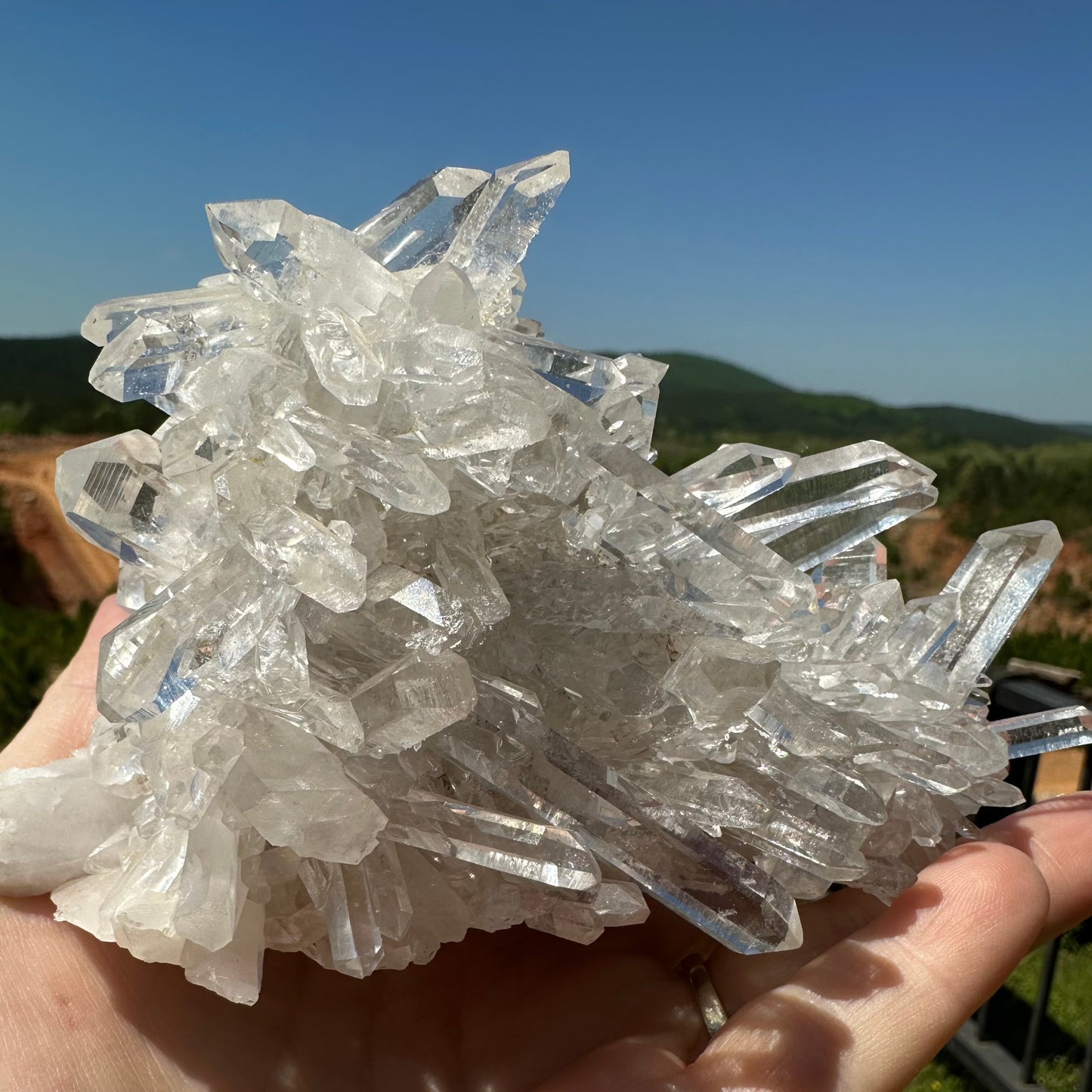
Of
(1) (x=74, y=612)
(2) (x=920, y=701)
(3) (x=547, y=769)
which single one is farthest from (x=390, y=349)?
(1) (x=74, y=612)

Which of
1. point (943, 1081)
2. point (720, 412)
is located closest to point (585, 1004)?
point (943, 1081)

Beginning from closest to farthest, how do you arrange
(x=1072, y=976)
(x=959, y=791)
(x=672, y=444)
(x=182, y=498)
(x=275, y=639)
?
(x=275, y=639) < (x=182, y=498) < (x=959, y=791) < (x=1072, y=976) < (x=672, y=444)

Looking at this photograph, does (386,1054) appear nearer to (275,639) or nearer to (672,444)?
(275,639)

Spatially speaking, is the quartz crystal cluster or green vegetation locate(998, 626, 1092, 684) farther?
green vegetation locate(998, 626, 1092, 684)

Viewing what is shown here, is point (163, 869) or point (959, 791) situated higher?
point (959, 791)

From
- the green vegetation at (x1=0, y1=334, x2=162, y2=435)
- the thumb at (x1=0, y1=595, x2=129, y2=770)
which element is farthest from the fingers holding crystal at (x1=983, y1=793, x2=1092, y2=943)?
the green vegetation at (x1=0, y1=334, x2=162, y2=435)

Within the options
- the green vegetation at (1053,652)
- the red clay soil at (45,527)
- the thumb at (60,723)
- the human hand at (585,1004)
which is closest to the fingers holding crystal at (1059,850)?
the human hand at (585,1004)

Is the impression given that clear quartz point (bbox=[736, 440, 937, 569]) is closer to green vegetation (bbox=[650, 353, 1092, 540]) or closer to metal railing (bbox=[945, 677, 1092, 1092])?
metal railing (bbox=[945, 677, 1092, 1092])
